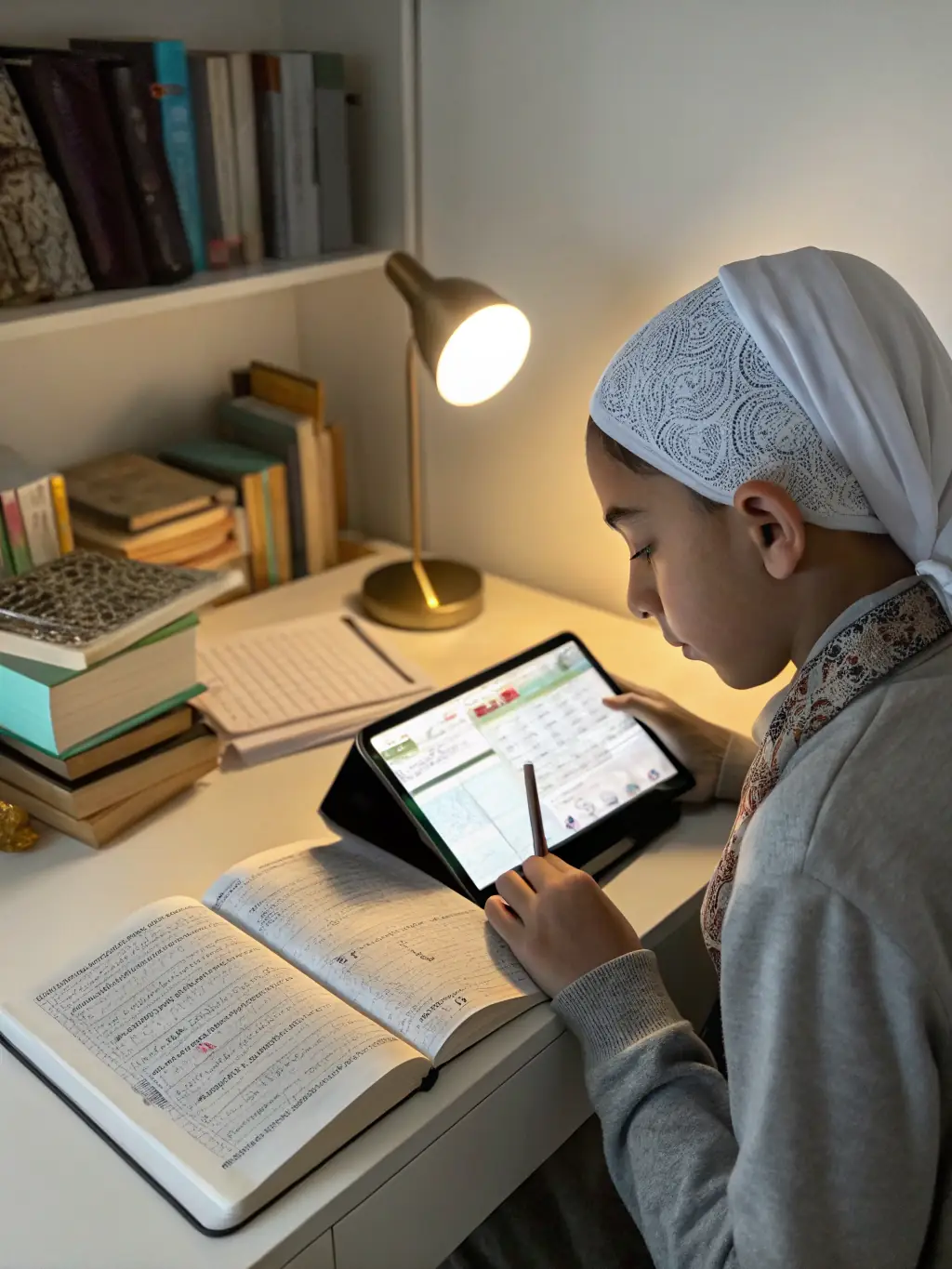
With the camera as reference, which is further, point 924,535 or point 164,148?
point 164,148

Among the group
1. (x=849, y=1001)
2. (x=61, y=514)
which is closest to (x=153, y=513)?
(x=61, y=514)

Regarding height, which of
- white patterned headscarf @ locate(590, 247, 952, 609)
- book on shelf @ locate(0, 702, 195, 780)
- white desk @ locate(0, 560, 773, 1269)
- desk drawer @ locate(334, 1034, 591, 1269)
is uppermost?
white patterned headscarf @ locate(590, 247, 952, 609)

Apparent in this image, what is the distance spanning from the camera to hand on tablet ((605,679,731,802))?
3.84ft

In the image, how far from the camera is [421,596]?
5.17ft

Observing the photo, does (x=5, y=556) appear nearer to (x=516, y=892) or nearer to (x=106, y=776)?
(x=106, y=776)

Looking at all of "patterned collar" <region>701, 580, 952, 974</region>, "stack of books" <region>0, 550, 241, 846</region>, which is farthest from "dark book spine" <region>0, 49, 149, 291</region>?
"patterned collar" <region>701, 580, 952, 974</region>

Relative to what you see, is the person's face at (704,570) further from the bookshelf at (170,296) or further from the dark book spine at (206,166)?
the dark book spine at (206,166)

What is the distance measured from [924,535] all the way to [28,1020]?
727mm

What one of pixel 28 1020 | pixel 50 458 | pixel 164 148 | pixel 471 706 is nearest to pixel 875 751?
pixel 471 706

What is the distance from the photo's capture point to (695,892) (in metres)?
1.06

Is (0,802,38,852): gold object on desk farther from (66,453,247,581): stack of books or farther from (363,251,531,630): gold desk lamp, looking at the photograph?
(363,251,531,630): gold desk lamp

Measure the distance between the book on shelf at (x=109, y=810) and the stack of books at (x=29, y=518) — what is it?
27 centimetres

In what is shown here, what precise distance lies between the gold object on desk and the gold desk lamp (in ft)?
1.92

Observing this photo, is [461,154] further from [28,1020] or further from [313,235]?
[28,1020]
